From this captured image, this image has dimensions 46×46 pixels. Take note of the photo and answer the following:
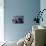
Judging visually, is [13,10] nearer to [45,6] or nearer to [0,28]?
[0,28]

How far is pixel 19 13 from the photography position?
4926mm

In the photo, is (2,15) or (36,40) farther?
(2,15)

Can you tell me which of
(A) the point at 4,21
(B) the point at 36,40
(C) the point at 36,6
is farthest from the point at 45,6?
(B) the point at 36,40

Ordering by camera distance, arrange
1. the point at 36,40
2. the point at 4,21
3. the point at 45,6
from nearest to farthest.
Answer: the point at 36,40
the point at 45,6
the point at 4,21

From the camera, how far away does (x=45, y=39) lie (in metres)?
2.39

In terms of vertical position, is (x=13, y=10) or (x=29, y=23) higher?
(x=13, y=10)

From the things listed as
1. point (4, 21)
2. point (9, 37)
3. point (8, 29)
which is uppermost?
point (4, 21)

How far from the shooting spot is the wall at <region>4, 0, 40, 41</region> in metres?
4.90

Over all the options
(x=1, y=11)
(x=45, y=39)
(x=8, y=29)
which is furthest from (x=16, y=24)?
(x=45, y=39)

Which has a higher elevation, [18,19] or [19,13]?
[19,13]

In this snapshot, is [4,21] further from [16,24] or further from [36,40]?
[36,40]

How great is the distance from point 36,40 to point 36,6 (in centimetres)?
280

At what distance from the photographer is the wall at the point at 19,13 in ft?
16.1

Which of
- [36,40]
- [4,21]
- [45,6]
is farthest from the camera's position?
[4,21]
